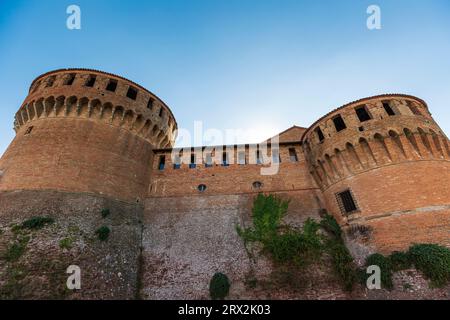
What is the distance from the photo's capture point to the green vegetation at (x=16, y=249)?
28.8 feet

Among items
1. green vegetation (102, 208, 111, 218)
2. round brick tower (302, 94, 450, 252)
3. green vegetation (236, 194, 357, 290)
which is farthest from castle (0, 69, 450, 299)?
green vegetation (236, 194, 357, 290)

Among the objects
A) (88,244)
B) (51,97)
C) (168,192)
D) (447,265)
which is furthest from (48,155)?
(447,265)

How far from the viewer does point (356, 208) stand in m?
12.3

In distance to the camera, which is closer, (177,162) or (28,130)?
(28,130)

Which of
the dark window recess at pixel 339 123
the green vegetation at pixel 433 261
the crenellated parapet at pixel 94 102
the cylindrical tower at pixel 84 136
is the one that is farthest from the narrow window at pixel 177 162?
the green vegetation at pixel 433 261

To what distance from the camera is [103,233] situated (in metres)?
10.7

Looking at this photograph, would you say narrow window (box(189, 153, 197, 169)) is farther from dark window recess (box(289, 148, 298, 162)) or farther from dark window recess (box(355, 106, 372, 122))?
dark window recess (box(355, 106, 372, 122))

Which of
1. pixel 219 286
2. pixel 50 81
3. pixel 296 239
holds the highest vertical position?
pixel 50 81

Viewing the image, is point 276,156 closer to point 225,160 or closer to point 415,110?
point 225,160

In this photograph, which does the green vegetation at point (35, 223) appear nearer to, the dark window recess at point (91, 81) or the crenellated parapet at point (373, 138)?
the dark window recess at point (91, 81)

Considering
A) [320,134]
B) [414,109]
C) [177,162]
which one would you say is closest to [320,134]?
[320,134]

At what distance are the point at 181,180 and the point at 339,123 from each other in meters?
11.9
